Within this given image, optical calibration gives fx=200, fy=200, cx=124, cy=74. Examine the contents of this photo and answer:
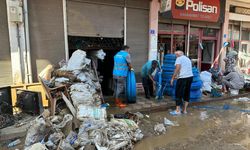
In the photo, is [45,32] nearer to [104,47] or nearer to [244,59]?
[104,47]

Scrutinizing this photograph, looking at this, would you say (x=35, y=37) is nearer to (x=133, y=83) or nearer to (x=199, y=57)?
(x=133, y=83)

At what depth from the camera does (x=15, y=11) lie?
487 cm

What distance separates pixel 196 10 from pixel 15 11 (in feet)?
20.9

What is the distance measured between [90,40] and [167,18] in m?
3.14

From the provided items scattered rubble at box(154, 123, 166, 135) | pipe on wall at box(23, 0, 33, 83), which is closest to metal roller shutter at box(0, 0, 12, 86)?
pipe on wall at box(23, 0, 33, 83)

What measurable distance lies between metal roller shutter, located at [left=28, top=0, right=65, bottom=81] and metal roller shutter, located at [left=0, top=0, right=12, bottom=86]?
1.82ft

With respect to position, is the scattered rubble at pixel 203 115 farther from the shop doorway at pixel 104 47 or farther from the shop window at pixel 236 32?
the shop window at pixel 236 32

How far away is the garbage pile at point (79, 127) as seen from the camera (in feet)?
10.6

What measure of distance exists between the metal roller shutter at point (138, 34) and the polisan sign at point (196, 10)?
1191 millimetres

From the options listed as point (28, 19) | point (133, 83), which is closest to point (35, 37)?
point (28, 19)

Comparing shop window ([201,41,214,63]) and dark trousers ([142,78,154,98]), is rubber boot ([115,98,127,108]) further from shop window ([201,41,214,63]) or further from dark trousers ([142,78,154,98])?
shop window ([201,41,214,63])

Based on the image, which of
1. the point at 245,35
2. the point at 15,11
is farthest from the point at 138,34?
the point at 245,35

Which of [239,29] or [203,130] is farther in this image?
[239,29]

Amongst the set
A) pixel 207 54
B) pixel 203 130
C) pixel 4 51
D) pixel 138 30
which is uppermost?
pixel 138 30
